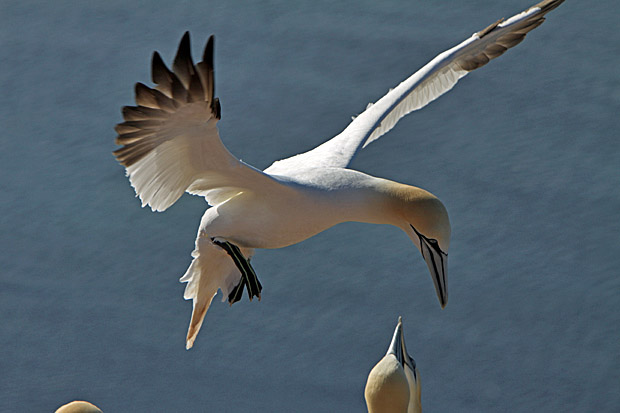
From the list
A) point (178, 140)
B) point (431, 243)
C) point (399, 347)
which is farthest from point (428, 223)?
point (178, 140)

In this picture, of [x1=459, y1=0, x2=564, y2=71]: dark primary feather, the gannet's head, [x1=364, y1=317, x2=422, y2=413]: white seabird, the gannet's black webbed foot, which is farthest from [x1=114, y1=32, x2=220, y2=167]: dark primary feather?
[x1=459, y1=0, x2=564, y2=71]: dark primary feather

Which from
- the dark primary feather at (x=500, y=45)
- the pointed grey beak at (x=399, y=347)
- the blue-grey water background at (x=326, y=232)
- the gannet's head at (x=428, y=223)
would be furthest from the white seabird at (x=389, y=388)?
the dark primary feather at (x=500, y=45)

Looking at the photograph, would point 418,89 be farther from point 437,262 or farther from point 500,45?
point 437,262

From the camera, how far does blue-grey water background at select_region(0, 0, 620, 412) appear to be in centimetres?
418

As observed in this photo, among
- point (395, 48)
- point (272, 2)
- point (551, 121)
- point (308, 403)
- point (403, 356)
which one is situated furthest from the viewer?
point (272, 2)

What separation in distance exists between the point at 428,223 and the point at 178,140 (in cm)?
72

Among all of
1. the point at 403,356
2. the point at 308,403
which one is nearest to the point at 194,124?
the point at 403,356

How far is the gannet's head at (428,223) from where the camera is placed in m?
3.11

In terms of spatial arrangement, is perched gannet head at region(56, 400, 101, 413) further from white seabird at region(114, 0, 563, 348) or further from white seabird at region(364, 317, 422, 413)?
white seabird at region(114, 0, 563, 348)

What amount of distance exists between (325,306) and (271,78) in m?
1.83

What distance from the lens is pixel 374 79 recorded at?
231 inches

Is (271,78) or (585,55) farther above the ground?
(271,78)

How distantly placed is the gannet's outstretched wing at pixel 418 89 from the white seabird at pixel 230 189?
16 millimetres

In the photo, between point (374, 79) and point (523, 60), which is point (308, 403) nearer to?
point (374, 79)
